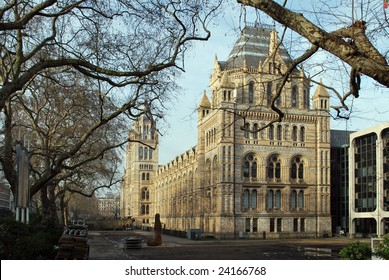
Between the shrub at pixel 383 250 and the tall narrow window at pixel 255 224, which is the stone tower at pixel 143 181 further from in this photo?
the shrub at pixel 383 250

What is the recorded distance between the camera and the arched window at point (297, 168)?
6656cm

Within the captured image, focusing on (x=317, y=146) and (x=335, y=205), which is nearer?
(x=317, y=146)

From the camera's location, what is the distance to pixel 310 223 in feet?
216

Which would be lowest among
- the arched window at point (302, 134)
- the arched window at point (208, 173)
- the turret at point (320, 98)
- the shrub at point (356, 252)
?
the shrub at point (356, 252)

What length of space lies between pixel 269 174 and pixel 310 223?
8574 mm

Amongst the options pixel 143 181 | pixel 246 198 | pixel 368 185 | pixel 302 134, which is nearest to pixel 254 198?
pixel 246 198

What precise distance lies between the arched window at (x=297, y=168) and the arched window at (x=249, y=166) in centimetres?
550

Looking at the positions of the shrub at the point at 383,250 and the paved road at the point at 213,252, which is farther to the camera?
the paved road at the point at 213,252

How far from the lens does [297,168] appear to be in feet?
219

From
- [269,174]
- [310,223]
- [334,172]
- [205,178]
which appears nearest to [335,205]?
[334,172]

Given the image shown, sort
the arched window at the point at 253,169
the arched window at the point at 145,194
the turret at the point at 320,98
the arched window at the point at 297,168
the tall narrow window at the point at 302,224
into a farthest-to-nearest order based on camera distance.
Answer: the arched window at the point at 145,194 < the turret at the point at 320,98 < the arched window at the point at 297,168 < the tall narrow window at the point at 302,224 < the arched window at the point at 253,169

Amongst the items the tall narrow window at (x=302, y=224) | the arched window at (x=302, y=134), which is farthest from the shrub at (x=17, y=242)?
the arched window at (x=302, y=134)

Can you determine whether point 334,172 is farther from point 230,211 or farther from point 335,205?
point 230,211

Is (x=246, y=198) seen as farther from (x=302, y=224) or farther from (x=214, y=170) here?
(x=302, y=224)
